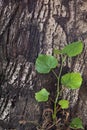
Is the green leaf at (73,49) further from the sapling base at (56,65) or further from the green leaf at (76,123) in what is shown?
the green leaf at (76,123)

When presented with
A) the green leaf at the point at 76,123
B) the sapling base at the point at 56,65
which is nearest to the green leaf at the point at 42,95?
the sapling base at the point at 56,65

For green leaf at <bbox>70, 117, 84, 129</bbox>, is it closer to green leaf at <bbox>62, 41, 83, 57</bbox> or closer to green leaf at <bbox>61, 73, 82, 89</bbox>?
green leaf at <bbox>61, 73, 82, 89</bbox>

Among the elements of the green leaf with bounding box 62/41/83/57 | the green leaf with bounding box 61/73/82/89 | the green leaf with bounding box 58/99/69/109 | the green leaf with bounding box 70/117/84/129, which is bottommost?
the green leaf with bounding box 70/117/84/129

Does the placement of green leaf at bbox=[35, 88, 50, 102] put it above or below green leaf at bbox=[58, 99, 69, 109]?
above

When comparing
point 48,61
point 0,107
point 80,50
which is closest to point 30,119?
point 0,107

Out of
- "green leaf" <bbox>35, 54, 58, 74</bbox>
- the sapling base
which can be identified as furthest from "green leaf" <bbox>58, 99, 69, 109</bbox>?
"green leaf" <bbox>35, 54, 58, 74</bbox>

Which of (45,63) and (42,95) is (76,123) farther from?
(45,63)

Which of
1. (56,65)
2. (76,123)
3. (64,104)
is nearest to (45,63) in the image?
(56,65)
